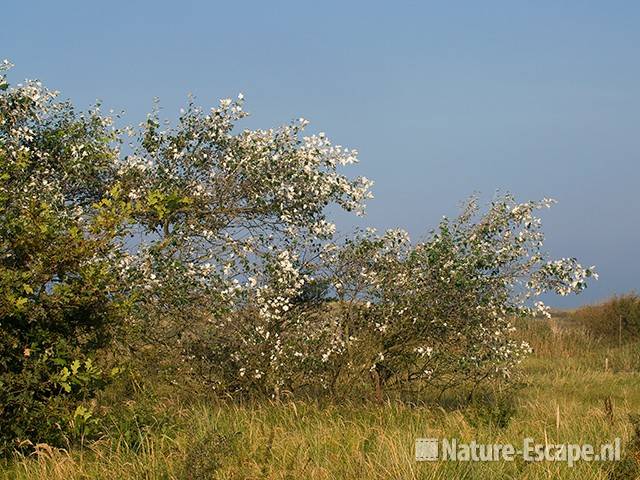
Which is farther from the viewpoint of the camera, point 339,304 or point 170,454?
point 339,304

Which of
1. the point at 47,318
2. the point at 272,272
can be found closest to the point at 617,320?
the point at 272,272

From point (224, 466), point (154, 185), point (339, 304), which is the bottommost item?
point (224, 466)

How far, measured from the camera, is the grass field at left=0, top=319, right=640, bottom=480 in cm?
658

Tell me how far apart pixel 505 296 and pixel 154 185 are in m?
5.12

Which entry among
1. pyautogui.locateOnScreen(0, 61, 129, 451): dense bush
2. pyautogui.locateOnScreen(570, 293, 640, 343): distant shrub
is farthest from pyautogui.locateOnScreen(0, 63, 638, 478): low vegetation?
pyautogui.locateOnScreen(570, 293, 640, 343): distant shrub

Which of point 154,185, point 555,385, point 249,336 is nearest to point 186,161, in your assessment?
point 154,185

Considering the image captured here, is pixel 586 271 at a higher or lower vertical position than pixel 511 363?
higher

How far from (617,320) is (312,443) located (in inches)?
857

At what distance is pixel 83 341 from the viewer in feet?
27.8

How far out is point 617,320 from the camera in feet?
89.1

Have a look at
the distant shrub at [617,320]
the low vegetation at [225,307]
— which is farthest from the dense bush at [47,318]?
the distant shrub at [617,320]

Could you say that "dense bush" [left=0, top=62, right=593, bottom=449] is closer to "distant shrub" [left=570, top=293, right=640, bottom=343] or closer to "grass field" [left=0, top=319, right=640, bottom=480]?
"grass field" [left=0, top=319, right=640, bottom=480]

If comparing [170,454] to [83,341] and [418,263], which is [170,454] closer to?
[83,341]

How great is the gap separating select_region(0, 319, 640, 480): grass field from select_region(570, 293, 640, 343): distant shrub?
16363 mm
